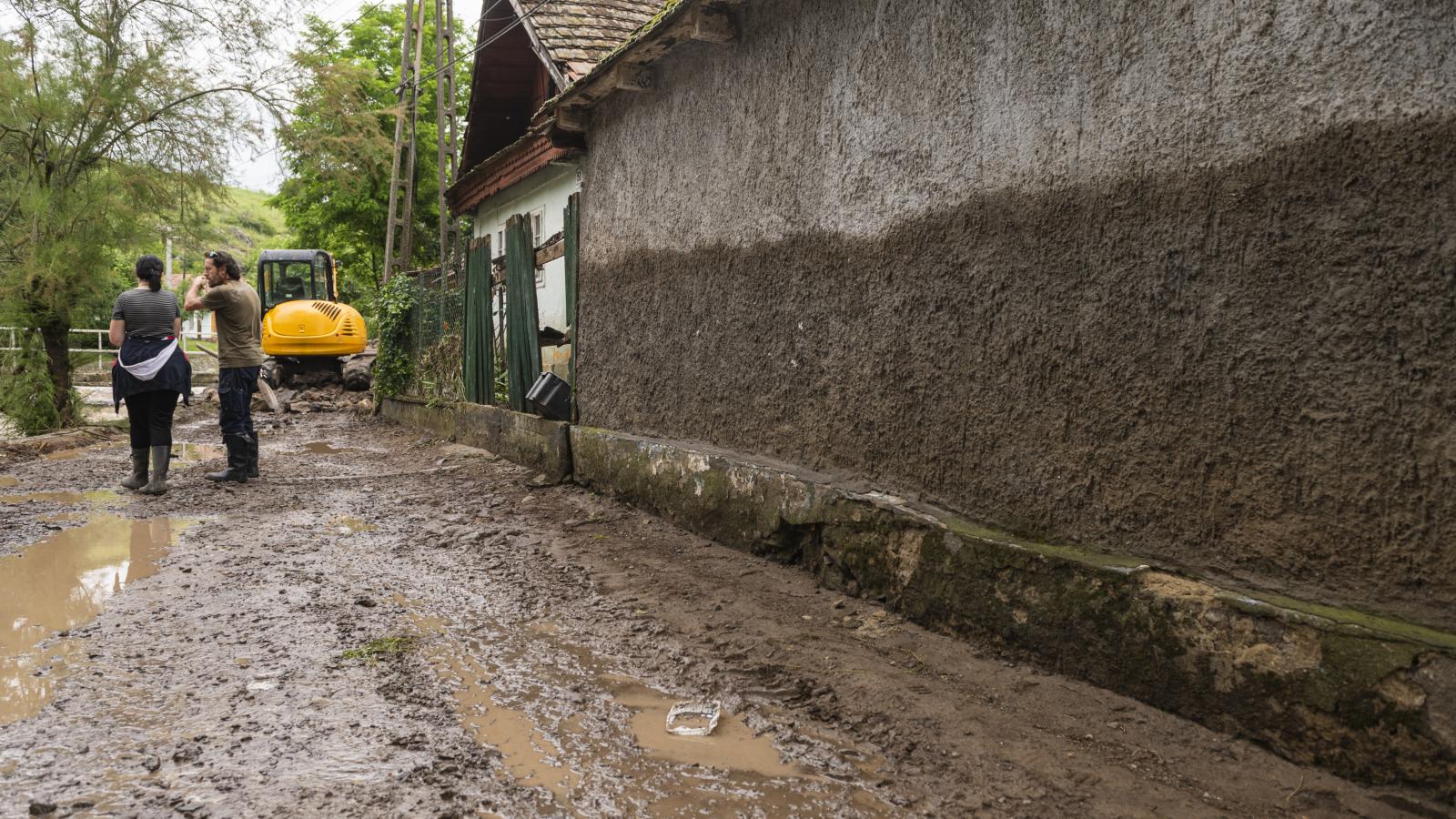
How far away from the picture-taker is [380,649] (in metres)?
3.76

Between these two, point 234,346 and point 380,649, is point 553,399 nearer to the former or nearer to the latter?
point 234,346

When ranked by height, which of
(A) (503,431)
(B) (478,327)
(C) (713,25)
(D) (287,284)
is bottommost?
(A) (503,431)

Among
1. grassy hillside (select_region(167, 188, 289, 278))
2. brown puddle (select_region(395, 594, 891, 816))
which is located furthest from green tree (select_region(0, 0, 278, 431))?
brown puddle (select_region(395, 594, 891, 816))

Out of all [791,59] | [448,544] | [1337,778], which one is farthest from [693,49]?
[1337,778]

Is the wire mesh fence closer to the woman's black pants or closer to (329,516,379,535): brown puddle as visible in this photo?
the woman's black pants

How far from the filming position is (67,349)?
462 inches

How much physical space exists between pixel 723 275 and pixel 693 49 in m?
1.53

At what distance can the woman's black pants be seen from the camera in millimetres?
7375

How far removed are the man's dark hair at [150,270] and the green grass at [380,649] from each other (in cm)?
484

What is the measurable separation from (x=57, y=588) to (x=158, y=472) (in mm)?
2971

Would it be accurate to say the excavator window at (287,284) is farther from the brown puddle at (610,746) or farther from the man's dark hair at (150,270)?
the brown puddle at (610,746)

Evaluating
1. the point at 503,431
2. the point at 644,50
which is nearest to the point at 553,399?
the point at 503,431

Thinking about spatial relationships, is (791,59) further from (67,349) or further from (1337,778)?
(67,349)

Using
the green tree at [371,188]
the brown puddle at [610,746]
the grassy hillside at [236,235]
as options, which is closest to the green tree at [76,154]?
the grassy hillside at [236,235]
